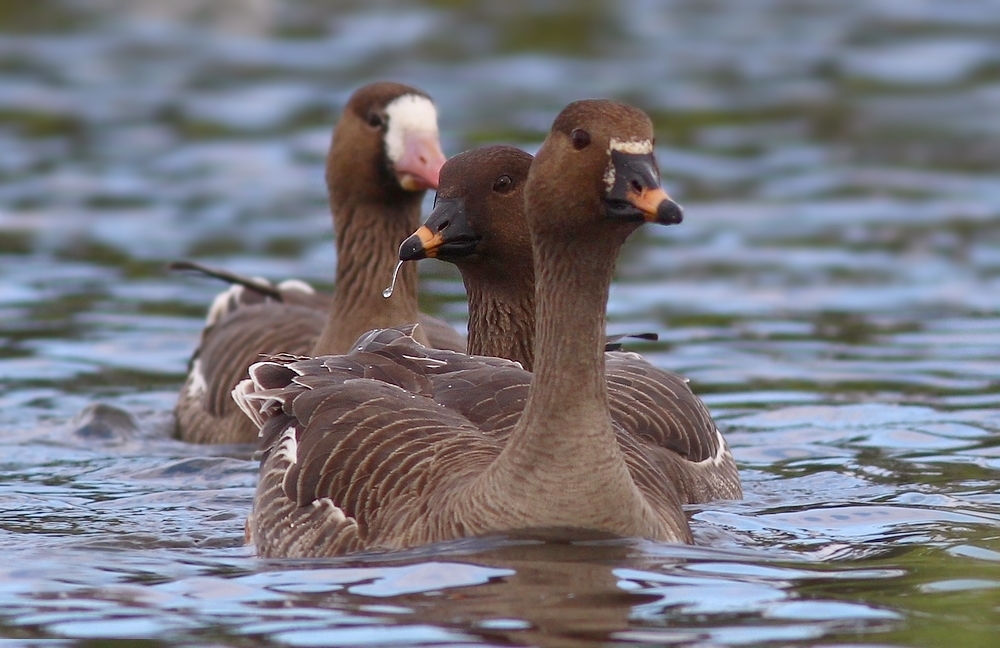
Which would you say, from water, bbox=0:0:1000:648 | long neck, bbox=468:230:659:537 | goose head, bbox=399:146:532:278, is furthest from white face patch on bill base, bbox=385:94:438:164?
long neck, bbox=468:230:659:537

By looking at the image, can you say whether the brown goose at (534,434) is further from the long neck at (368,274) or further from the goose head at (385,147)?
the goose head at (385,147)

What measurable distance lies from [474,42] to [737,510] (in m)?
21.1

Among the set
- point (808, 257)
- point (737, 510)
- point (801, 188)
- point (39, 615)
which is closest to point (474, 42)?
point (801, 188)

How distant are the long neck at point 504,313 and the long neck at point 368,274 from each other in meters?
1.61

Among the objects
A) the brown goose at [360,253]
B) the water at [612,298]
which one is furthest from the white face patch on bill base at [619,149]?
the brown goose at [360,253]

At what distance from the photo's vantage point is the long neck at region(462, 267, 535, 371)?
1026 cm

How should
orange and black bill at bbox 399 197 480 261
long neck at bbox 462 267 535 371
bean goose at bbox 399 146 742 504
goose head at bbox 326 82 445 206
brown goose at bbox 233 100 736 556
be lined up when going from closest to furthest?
brown goose at bbox 233 100 736 556 < bean goose at bbox 399 146 742 504 < orange and black bill at bbox 399 197 480 261 < long neck at bbox 462 267 535 371 < goose head at bbox 326 82 445 206

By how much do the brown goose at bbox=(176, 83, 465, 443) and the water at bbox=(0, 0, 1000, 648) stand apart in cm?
62

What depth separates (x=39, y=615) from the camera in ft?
24.3

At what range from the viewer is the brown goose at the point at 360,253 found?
12.0 meters

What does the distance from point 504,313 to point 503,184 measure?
0.82 m

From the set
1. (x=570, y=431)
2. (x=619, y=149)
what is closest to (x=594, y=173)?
(x=619, y=149)

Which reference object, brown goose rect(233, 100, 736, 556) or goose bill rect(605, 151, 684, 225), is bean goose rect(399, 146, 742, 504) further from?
goose bill rect(605, 151, 684, 225)

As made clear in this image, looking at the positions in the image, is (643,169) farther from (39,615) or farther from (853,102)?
(853,102)
